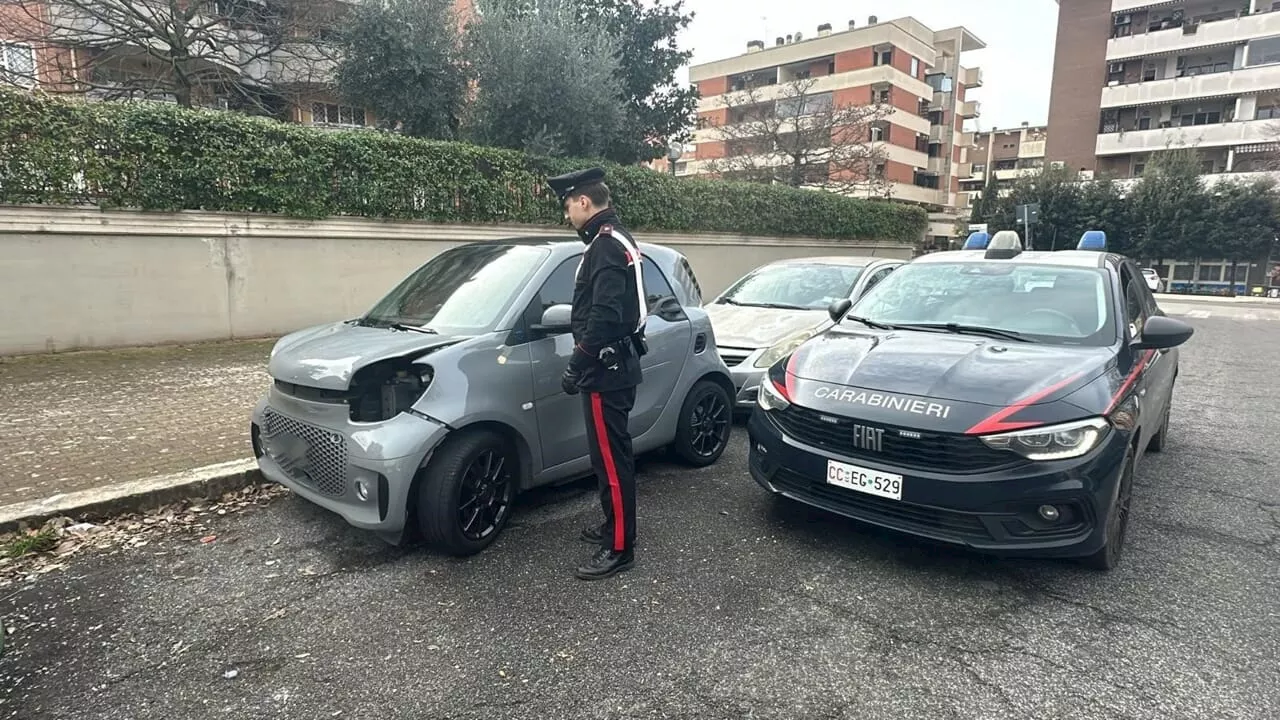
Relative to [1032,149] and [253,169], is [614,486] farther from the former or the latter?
[1032,149]

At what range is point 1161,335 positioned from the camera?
3.64 m

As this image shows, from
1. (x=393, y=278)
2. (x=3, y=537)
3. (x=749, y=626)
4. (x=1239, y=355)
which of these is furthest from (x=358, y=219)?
(x=1239, y=355)

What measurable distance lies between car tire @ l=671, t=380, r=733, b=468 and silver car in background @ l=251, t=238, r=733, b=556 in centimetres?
30

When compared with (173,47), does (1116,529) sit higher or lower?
lower

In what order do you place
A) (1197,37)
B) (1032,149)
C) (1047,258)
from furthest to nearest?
(1032,149), (1197,37), (1047,258)

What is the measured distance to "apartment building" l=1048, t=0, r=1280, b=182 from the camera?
37844mm

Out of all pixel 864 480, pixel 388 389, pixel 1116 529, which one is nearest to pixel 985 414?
pixel 864 480

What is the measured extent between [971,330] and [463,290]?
118 inches

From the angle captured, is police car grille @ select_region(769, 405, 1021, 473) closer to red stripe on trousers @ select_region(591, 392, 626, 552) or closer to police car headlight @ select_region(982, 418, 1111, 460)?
police car headlight @ select_region(982, 418, 1111, 460)

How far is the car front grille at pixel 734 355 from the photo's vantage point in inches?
235

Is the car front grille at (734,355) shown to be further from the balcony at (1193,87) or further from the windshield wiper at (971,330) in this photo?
the balcony at (1193,87)

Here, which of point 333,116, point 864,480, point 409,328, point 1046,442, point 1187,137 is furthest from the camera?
point 1187,137

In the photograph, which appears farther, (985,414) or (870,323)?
(870,323)

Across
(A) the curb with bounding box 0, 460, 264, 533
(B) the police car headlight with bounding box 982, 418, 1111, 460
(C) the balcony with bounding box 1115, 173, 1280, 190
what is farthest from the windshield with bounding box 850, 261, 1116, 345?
(C) the balcony with bounding box 1115, 173, 1280, 190
